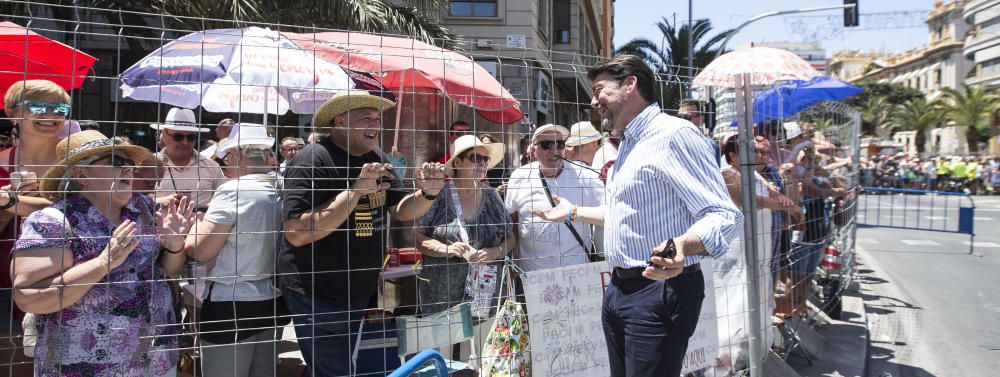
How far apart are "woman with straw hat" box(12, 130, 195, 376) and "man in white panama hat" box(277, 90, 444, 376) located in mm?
555

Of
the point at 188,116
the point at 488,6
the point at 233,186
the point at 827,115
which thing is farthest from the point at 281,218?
the point at 488,6

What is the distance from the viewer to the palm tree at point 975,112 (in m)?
56.0

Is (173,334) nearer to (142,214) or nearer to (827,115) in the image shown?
(142,214)

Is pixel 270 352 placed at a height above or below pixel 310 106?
below

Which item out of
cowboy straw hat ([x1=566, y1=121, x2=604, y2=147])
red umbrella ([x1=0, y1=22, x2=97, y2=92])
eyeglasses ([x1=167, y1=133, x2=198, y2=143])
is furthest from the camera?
eyeglasses ([x1=167, y1=133, x2=198, y2=143])

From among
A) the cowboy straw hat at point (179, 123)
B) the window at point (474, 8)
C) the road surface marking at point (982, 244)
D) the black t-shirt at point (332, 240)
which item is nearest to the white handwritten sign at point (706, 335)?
the black t-shirt at point (332, 240)

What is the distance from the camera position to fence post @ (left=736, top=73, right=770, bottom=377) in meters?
4.30

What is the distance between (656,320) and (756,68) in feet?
10.0

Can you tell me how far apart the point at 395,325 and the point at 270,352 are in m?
0.68

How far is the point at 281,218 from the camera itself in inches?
139

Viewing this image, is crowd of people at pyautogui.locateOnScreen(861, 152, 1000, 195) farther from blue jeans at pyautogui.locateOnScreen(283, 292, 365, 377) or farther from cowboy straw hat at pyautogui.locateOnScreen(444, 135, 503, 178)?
blue jeans at pyautogui.locateOnScreen(283, 292, 365, 377)

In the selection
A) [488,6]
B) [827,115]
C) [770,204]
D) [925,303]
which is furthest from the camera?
[488,6]

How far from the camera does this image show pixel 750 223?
4289mm

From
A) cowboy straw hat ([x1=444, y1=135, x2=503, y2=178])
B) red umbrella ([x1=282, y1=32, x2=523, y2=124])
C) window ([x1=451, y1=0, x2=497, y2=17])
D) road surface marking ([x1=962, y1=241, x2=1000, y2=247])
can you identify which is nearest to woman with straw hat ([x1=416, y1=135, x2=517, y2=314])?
cowboy straw hat ([x1=444, y1=135, x2=503, y2=178])
